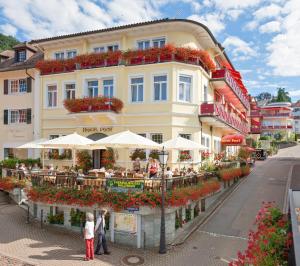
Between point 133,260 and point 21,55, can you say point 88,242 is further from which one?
point 21,55

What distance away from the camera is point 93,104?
72.4 ft

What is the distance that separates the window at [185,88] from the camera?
21781mm

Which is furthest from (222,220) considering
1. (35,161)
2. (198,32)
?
(35,161)

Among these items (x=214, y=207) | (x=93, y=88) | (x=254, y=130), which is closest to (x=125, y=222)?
(x=214, y=207)

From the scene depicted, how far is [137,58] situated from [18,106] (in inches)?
462

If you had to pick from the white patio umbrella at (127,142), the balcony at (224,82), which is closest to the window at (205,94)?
the balcony at (224,82)

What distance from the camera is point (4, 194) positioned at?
830 inches

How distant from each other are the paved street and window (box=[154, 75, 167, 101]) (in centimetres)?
815

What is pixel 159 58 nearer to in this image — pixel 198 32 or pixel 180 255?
pixel 198 32

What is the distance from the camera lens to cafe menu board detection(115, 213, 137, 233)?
14477mm

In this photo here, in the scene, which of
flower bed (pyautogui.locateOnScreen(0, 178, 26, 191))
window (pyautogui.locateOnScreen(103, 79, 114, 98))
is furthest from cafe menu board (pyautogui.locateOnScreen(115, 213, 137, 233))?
window (pyautogui.locateOnScreen(103, 79, 114, 98))

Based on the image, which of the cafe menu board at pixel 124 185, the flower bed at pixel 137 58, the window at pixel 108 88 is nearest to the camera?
the cafe menu board at pixel 124 185

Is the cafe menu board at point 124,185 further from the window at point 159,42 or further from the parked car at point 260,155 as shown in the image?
the parked car at point 260,155

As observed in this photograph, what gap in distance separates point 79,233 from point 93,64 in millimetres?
12412
